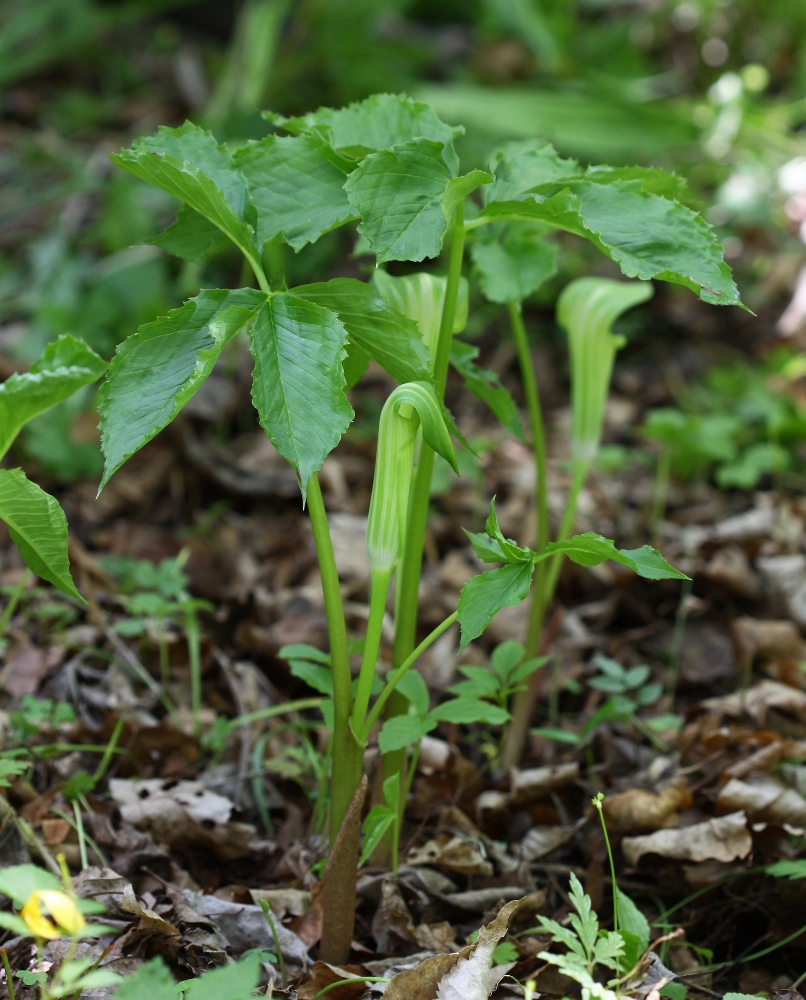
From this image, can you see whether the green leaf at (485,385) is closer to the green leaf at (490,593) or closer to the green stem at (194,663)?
the green leaf at (490,593)

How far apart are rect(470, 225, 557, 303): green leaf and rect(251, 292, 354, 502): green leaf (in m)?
0.38

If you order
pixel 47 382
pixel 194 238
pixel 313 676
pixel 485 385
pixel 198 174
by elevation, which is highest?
pixel 198 174

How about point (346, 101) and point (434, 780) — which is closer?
point (434, 780)

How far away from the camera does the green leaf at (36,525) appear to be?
1.15 meters

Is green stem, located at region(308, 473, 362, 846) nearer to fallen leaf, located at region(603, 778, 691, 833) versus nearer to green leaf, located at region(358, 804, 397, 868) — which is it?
green leaf, located at region(358, 804, 397, 868)

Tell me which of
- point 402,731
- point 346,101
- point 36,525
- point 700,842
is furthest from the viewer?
point 346,101

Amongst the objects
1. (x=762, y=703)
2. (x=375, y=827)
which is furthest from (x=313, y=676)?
(x=762, y=703)

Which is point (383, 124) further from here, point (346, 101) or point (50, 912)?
point (346, 101)

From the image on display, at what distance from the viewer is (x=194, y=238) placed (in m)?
1.23

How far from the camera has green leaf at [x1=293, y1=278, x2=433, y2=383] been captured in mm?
1136

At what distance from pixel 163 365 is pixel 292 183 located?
0.31 meters

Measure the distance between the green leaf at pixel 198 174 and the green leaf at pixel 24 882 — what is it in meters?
0.75

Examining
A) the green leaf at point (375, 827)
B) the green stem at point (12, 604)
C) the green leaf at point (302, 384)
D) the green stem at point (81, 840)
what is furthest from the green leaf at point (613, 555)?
the green stem at point (12, 604)

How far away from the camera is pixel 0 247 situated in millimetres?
3727
